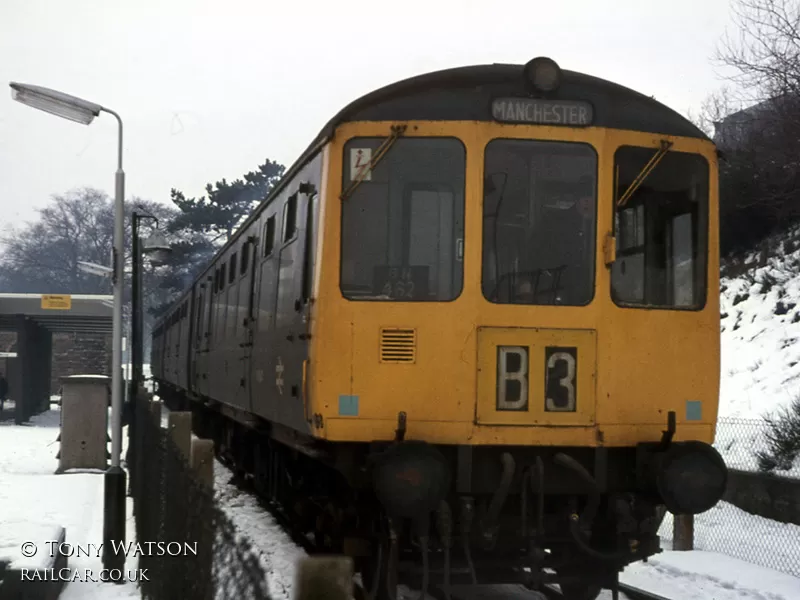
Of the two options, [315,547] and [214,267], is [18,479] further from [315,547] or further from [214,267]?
[315,547]

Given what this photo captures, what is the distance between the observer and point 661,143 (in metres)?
6.62

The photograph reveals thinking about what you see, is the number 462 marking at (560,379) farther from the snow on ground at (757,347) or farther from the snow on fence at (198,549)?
the snow on ground at (757,347)

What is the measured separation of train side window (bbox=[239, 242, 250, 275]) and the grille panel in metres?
4.56

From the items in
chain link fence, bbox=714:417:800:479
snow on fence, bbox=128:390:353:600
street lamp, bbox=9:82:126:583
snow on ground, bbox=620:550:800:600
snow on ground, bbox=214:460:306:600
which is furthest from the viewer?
chain link fence, bbox=714:417:800:479

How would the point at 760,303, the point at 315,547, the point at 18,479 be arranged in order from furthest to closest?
the point at 760,303, the point at 18,479, the point at 315,547

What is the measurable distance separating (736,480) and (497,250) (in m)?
5.83

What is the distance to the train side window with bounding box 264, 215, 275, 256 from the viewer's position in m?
8.96

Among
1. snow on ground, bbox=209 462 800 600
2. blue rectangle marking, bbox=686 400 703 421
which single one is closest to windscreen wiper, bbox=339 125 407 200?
snow on ground, bbox=209 462 800 600

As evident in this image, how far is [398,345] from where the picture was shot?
6188mm

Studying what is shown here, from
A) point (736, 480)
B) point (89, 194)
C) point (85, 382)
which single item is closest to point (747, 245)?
point (736, 480)

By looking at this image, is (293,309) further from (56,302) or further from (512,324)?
(56,302)

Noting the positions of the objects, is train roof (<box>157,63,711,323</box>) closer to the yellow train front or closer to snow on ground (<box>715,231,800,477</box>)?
the yellow train front

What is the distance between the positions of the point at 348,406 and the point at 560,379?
49.1 inches

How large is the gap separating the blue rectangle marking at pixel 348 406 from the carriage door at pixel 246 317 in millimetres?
3482
